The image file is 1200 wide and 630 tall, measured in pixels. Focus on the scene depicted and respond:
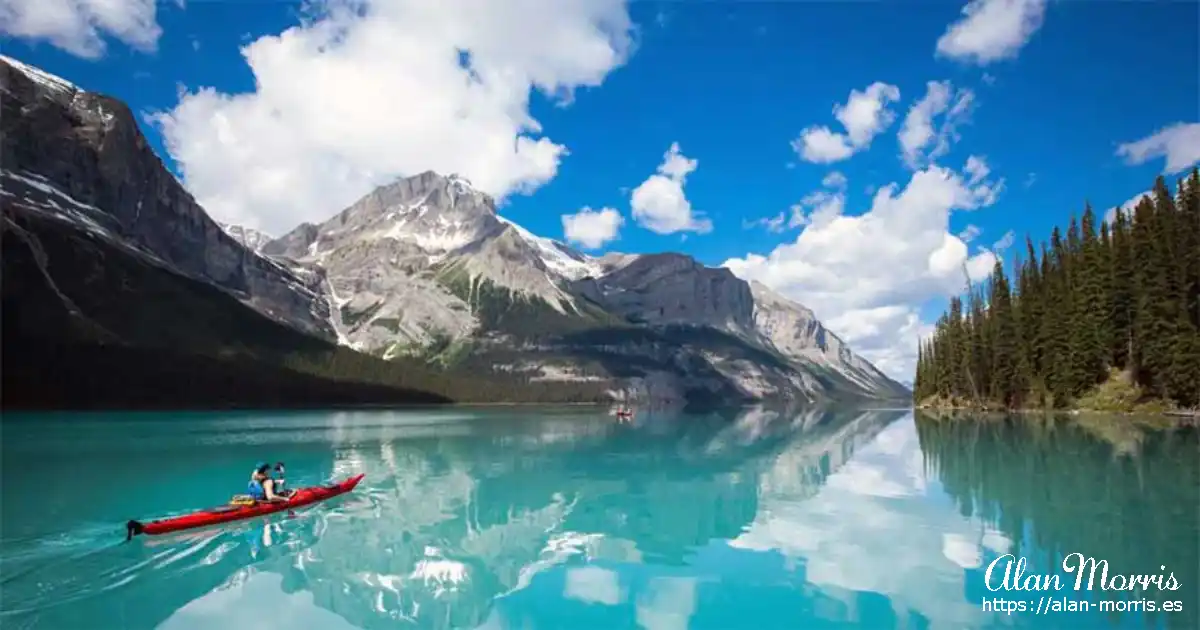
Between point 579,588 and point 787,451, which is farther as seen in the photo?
point 787,451

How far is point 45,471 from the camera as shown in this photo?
183 feet

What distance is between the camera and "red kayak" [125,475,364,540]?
99.8 ft

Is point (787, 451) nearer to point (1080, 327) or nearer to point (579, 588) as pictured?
point (1080, 327)

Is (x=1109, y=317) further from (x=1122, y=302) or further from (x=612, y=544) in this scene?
(x=612, y=544)

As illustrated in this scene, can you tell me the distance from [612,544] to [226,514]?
19.3 meters

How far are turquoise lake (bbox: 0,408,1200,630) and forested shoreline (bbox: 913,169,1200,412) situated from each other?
29892 millimetres

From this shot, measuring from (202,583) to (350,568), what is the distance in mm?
5123

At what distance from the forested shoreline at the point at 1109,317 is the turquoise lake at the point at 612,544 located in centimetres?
2989

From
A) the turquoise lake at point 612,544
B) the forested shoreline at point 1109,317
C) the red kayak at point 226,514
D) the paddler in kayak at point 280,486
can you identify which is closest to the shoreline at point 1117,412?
the forested shoreline at point 1109,317

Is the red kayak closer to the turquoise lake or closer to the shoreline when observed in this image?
the turquoise lake

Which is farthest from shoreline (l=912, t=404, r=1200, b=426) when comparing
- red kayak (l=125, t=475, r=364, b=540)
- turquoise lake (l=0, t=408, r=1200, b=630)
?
red kayak (l=125, t=475, r=364, b=540)

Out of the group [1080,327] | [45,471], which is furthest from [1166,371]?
[45,471]

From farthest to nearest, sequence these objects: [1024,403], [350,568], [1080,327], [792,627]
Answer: [1024,403] → [1080,327] → [350,568] → [792,627]

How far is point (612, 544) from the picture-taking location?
101 ft
